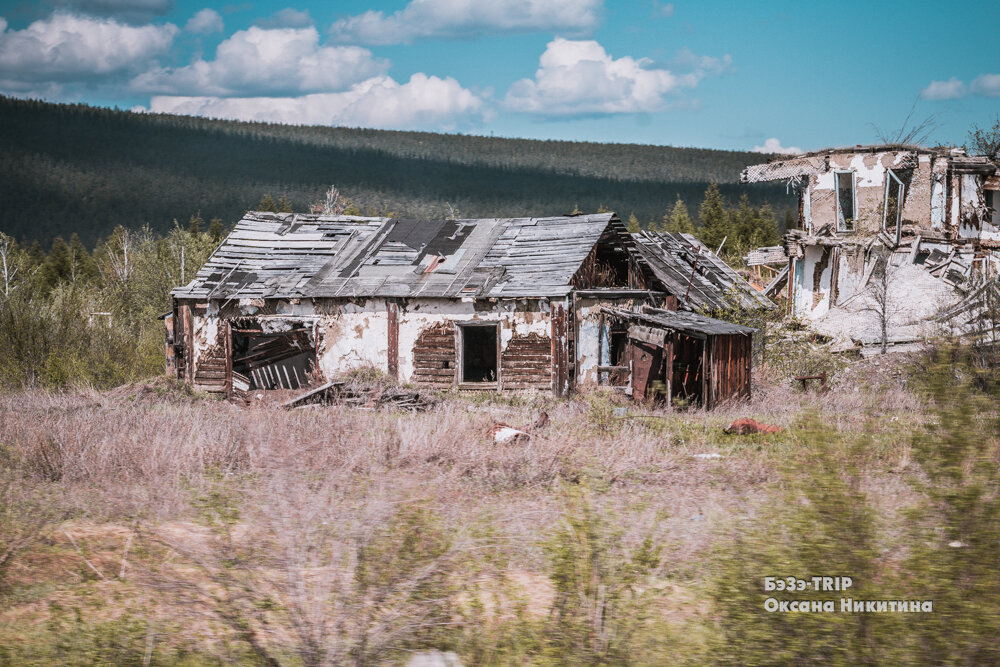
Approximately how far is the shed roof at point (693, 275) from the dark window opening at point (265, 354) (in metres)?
8.39

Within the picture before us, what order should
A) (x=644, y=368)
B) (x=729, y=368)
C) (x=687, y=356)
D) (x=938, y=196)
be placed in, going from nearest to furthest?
(x=729, y=368) → (x=687, y=356) → (x=644, y=368) → (x=938, y=196)

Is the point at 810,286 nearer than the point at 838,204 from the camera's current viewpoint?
No

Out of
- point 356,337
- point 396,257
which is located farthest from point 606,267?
point 356,337

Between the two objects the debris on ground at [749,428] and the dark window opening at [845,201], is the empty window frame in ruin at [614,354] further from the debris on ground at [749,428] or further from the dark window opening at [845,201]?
the dark window opening at [845,201]

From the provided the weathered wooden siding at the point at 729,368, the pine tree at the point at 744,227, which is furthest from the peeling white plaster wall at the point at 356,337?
the pine tree at the point at 744,227

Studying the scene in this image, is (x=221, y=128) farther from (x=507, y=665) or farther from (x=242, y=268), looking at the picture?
(x=507, y=665)

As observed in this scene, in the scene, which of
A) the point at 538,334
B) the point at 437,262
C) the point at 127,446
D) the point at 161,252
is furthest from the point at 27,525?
the point at 161,252

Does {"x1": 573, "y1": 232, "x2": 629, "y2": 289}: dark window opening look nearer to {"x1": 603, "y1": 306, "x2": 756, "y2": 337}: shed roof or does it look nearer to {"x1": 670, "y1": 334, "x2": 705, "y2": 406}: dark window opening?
{"x1": 603, "y1": 306, "x2": 756, "y2": 337}: shed roof

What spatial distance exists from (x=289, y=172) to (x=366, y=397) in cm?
11719

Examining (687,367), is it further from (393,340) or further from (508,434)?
(508,434)

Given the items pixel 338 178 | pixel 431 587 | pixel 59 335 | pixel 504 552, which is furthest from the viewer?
pixel 338 178

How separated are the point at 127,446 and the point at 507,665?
6.11m

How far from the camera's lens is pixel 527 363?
1727cm

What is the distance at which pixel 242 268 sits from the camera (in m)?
19.3
